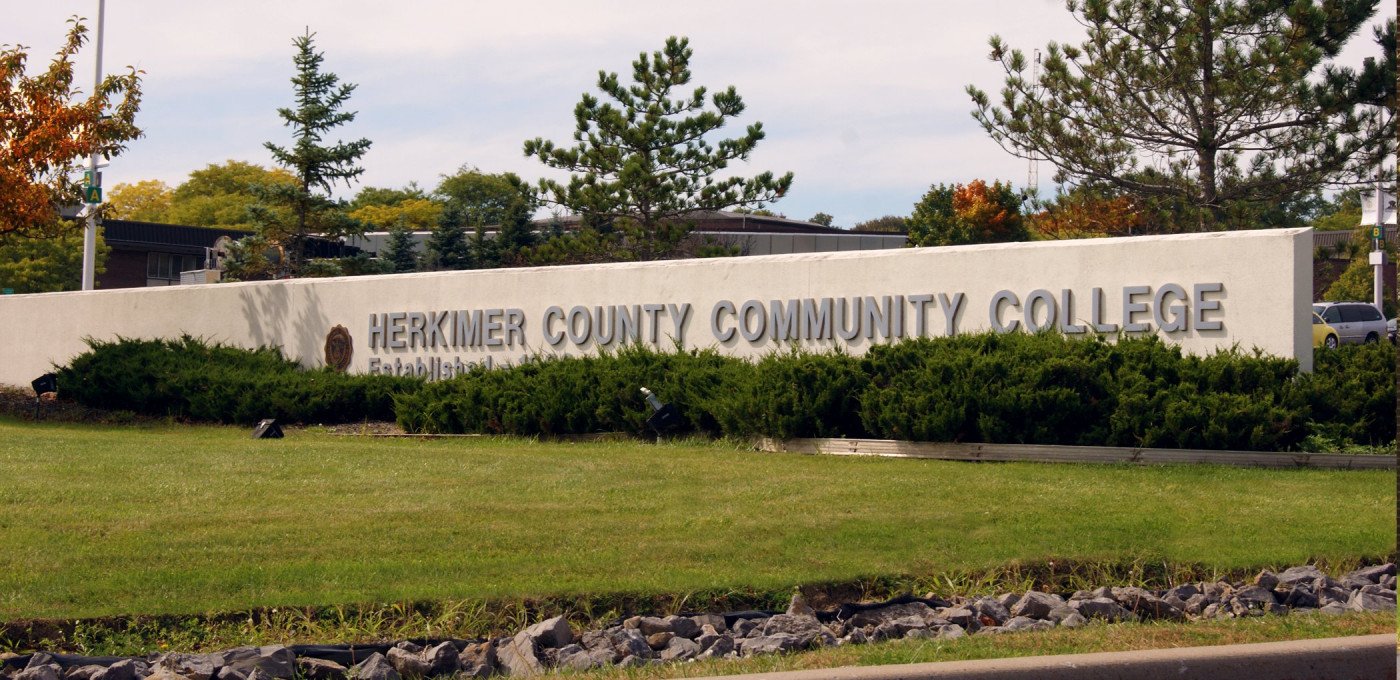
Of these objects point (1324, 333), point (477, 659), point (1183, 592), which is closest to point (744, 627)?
point (477, 659)

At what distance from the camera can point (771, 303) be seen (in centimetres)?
1833

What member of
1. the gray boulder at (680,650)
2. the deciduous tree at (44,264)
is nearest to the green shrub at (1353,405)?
the gray boulder at (680,650)

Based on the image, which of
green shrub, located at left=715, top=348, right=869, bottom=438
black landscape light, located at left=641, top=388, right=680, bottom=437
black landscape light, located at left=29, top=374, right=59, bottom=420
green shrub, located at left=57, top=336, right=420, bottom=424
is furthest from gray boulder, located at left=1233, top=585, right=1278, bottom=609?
black landscape light, located at left=29, top=374, right=59, bottom=420

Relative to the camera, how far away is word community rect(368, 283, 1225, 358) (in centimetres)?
1531

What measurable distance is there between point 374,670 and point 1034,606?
3.92 m

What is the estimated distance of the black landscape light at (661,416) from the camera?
16438mm

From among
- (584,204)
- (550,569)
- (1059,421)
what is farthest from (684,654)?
(584,204)

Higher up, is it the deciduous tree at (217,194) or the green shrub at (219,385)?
the deciduous tree at (217,194)

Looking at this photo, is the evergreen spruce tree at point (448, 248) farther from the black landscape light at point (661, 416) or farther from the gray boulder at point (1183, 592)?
the gray boulder at point (1183, 592)

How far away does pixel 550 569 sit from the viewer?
8.88m

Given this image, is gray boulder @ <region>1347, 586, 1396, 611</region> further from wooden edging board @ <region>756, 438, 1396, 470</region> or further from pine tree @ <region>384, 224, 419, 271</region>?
pine tree @ <region>384, 224, 419, 271</region>

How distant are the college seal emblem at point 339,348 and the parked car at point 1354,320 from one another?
25.7 metres

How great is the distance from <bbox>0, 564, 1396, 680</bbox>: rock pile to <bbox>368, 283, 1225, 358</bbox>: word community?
6213 millimetres

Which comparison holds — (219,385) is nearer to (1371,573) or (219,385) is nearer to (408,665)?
(408,665)
